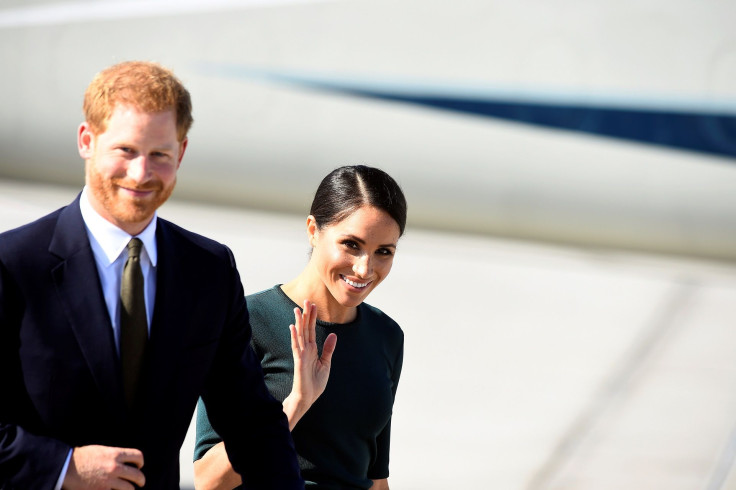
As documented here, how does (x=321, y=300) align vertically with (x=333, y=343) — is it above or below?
above

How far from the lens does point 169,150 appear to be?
1.17m

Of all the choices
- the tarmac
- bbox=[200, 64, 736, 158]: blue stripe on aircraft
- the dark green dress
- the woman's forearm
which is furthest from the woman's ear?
bbox=[200, 64, 736, 158]: blue stripe on aircraft

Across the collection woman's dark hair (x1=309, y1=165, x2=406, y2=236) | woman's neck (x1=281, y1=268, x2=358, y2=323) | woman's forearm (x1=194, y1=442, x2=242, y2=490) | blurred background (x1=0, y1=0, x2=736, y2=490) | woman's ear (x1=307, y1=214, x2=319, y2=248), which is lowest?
woman's forearm (x1=194, y1=442, x2=242, y2=490)

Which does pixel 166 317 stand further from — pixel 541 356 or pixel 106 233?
pixel 541 356

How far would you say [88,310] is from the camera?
1.12 metres

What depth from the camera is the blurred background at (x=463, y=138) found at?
17.1 feet

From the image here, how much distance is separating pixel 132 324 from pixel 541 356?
3310mm

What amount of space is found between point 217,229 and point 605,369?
2.59 m

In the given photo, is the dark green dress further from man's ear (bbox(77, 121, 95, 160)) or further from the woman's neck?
man's ear (bbox(77, 121, 95, 160))

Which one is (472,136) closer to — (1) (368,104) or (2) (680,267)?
(1) (368,104)

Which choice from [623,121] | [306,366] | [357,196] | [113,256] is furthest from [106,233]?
[623,121]

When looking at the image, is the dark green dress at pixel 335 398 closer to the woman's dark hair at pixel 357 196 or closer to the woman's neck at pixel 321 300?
the woman's neck at pixel 321 300

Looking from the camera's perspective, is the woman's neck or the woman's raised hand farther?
the woman's neck

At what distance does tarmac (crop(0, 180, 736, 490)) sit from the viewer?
3266 mm
